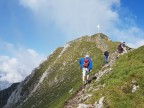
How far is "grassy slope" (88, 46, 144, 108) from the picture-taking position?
1166 inches

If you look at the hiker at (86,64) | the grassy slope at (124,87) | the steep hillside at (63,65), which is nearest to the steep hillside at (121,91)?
the grassy slope at (124,87)

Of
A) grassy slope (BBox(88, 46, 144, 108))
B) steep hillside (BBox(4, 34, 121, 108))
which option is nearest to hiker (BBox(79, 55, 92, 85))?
grassy slope (BBox(88, 46, 144, 108))

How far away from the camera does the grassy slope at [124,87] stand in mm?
29609

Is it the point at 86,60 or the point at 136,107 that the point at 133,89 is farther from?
the point at 86,60

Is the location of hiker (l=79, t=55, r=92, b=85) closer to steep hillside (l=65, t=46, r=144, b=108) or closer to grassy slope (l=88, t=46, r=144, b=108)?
grassy slope (l=88, t=46, r=144, b=108)

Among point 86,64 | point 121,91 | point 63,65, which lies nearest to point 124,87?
point 121,91

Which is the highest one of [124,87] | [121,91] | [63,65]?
[63,65]

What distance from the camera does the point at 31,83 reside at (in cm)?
12519

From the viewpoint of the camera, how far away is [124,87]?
32.6 meters

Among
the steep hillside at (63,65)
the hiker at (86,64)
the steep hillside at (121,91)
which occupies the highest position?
the steep hillside at (63,65)

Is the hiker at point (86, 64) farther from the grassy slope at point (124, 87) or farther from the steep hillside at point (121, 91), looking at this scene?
the steep hillside at point (121, 91)

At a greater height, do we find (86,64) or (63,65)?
(63,65)

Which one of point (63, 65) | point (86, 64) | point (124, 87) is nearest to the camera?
point (124, 87)

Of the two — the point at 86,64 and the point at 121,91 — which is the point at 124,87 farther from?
the point at 86,64
